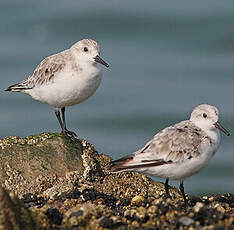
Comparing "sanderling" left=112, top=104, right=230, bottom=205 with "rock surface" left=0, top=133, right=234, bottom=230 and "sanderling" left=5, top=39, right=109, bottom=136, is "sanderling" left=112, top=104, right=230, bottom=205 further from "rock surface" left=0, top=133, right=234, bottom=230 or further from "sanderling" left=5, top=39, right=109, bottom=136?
"sanderling" left=5, top=39, right=109, bottom=136

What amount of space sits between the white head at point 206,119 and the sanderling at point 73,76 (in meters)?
1.93

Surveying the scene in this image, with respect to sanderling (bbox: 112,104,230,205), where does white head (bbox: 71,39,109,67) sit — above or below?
above

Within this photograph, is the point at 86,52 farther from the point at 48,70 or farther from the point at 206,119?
the point at 206,119

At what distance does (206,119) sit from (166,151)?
2.33ft

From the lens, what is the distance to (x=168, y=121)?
15.6 meters

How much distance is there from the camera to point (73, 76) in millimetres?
9375

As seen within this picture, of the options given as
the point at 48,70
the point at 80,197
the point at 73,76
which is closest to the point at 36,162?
the point at 80,197

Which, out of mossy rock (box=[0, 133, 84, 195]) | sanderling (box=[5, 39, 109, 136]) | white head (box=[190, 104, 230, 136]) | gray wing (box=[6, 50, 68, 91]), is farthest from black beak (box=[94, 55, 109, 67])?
white head (box=[190, 104, 230, 136])

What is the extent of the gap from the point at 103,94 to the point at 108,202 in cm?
891

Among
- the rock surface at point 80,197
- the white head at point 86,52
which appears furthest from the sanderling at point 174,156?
the white head at point 86,52

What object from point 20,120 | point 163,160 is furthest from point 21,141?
point 20,120

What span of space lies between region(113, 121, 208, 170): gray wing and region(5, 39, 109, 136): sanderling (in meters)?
2.01

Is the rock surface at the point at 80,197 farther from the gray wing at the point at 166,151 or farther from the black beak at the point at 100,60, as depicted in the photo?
the black beak at the point at 100,60

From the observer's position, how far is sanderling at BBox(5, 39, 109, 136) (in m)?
9.36
